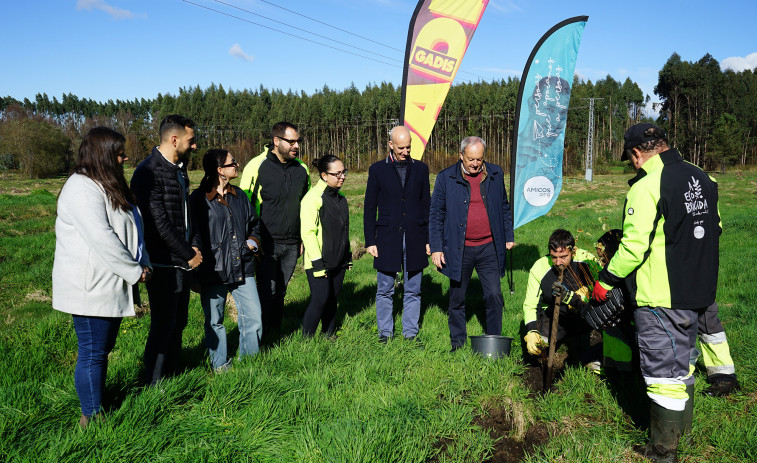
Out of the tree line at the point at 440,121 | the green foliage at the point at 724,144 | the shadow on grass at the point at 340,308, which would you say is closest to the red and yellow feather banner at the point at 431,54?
the shadow on grass at the point at 340,308

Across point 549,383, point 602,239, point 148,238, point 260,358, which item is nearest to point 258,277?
point 260,358

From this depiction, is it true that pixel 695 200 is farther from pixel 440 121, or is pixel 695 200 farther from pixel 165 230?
pixel 440 121

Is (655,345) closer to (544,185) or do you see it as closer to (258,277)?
(258,277)

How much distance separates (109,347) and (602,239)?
3736 millimetres

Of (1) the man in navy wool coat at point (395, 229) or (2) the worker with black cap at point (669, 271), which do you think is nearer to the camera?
(2) the worker with black cap at point (669, 271)

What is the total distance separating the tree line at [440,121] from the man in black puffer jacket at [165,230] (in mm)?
42839

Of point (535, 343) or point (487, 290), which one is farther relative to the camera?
point (487, 290)

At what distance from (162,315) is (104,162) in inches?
47.8

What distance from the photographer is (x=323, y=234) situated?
4617mm

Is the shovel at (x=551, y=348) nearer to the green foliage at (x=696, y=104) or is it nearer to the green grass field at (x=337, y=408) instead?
the green grass field at (x=337, y=408)

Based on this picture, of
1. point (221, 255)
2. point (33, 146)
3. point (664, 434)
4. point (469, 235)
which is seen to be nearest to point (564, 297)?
point (469, 235)

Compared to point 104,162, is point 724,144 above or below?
above

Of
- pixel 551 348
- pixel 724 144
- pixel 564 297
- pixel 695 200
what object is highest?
pixel 724 144

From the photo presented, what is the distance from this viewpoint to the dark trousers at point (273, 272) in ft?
15.8
